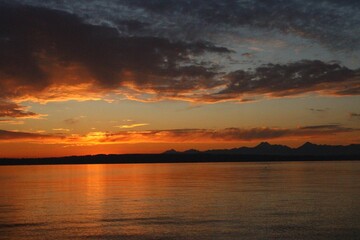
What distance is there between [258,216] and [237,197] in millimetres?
12994

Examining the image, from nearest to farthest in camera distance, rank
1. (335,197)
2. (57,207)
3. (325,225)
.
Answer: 1. (325,225)
2. (57,207)
3. (335,197)

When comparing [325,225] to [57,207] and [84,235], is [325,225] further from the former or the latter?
[57,207]

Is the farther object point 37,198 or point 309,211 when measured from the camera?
point 37,198

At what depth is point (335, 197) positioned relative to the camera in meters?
45.7

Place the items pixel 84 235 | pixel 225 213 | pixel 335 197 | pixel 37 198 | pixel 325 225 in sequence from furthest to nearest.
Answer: pixel 37 198 < pixel 335 197 < pixel 225 213 < pixel 325 225 < pixel 84 235

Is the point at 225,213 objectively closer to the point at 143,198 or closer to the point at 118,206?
the point at 118,206

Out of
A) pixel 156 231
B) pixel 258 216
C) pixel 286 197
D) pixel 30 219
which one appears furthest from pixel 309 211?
pixel 30 219

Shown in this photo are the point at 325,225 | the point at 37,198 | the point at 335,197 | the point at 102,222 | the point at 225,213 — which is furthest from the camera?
the point at 37,198

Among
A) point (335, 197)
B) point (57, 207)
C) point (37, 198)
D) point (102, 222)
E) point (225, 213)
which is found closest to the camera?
point (102, 222)

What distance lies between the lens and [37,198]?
49.9m

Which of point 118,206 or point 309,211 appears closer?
point 309,211

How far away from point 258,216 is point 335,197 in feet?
50.3

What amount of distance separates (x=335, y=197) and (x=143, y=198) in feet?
66.1

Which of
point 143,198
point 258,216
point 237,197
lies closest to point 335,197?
point 237,197
